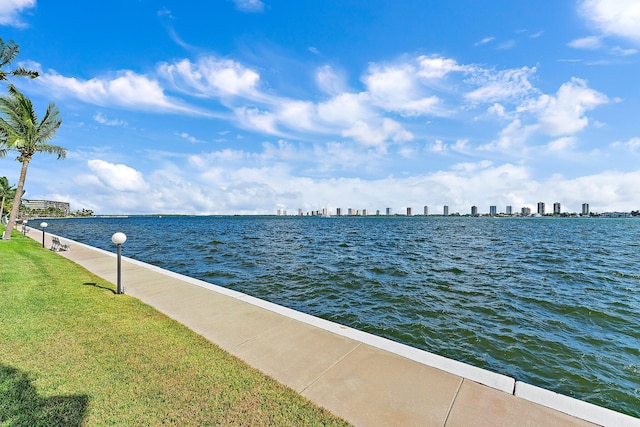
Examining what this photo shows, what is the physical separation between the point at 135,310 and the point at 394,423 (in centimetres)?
607

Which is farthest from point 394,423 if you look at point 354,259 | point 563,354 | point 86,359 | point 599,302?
point 354,259

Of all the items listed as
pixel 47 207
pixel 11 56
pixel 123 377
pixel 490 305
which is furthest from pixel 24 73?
pixel 47 207

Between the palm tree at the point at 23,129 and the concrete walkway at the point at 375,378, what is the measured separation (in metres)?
20.7

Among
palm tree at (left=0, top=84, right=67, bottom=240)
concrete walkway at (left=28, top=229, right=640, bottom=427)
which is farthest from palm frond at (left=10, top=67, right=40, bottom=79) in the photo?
concrete walkway at (left=28, top=229, right=640, bottom=427)

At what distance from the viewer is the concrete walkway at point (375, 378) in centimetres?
336

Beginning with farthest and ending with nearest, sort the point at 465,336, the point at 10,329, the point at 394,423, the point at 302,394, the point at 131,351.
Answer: the point at 465,336 < the point at 10,329 < the point at 131,351 < the point at 302,394 < the point at 394,423

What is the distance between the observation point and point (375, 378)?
4.09 meters

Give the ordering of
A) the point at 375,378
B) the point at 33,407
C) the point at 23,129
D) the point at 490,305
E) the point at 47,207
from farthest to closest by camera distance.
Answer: the point at 47,207 < the point at 23,129 < the point at 490,305 < the point at 375,378 < the point at 33,407

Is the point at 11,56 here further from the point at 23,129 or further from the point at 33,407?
the point at 33,407

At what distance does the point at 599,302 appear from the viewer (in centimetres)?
1025

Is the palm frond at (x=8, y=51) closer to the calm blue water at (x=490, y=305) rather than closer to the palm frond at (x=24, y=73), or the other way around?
the palm frond at (x=24, y=73)

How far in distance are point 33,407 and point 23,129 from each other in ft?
79.0

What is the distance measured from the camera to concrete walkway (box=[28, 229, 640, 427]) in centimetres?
336

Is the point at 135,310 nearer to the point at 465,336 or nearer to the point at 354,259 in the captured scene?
the point at 465,336
